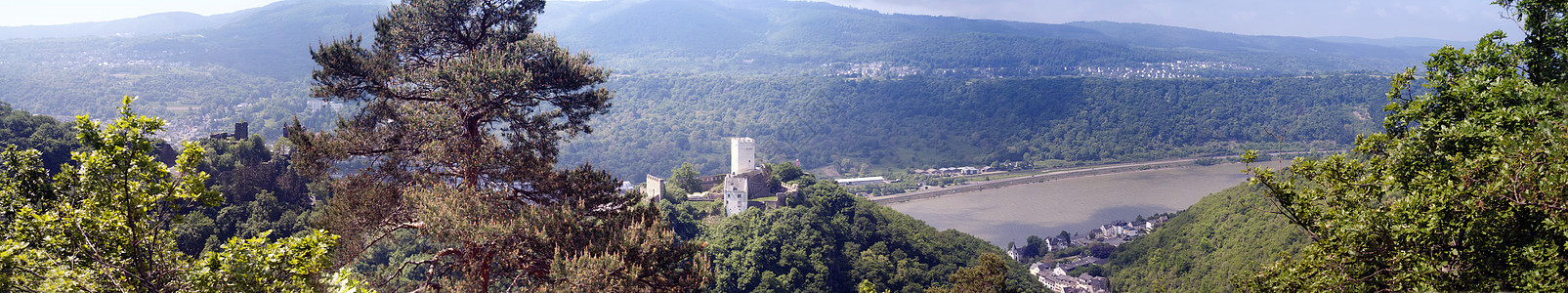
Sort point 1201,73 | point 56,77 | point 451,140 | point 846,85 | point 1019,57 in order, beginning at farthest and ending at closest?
point 1019,57 → point 1201,73 → point 846,85 → point 56,77 → point 451,140

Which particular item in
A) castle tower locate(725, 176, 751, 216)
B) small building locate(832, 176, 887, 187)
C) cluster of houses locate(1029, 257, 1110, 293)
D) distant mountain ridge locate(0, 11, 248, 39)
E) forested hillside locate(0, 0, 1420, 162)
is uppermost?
distant mountain ridge locate(0, 11, 248, 39)

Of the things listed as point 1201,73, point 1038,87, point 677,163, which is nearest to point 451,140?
point 677,163

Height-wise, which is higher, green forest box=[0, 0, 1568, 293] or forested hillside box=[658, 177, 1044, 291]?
green forest box=[0, 0, 1568, 293]

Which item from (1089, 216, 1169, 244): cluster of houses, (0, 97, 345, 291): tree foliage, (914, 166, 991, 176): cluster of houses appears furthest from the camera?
(914, 166, 991, 176): cluster of houses

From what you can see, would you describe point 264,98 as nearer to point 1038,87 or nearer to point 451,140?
point 451,140

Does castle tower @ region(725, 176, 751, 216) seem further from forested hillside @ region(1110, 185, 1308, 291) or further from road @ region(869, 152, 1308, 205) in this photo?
road @ region(869, 152, 1308, 205)

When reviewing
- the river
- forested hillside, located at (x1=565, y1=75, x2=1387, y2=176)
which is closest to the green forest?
the river
